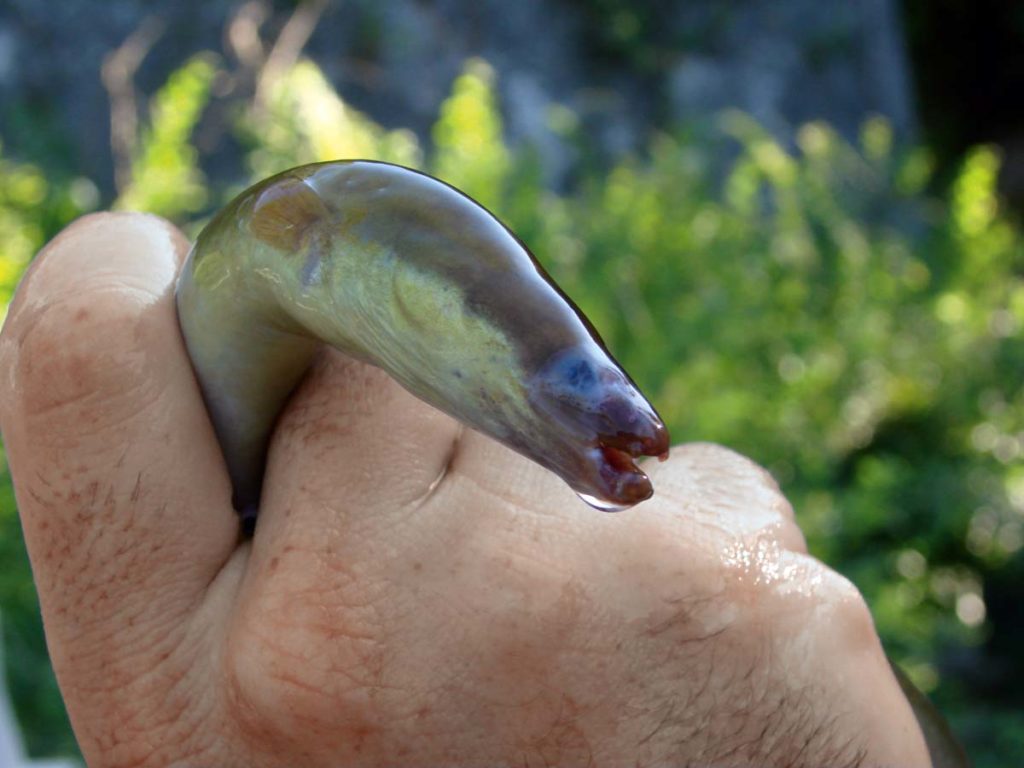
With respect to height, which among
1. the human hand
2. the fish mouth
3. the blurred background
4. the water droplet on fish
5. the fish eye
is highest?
the fish eye

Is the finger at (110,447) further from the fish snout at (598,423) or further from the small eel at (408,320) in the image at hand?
the fish snout at (598,423)

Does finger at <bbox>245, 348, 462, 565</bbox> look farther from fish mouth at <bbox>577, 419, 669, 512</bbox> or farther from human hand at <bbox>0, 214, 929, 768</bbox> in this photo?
fish mouth at <bbox>577, 419, 669, 512</bbox>

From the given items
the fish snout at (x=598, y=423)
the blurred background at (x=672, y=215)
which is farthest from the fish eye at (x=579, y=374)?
the blurred background at (x=672, y=215)

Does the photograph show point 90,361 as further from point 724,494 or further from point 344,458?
point 724,494

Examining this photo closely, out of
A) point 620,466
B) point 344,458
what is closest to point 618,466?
point 620,466

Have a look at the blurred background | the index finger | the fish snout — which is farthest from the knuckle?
the blurred background
